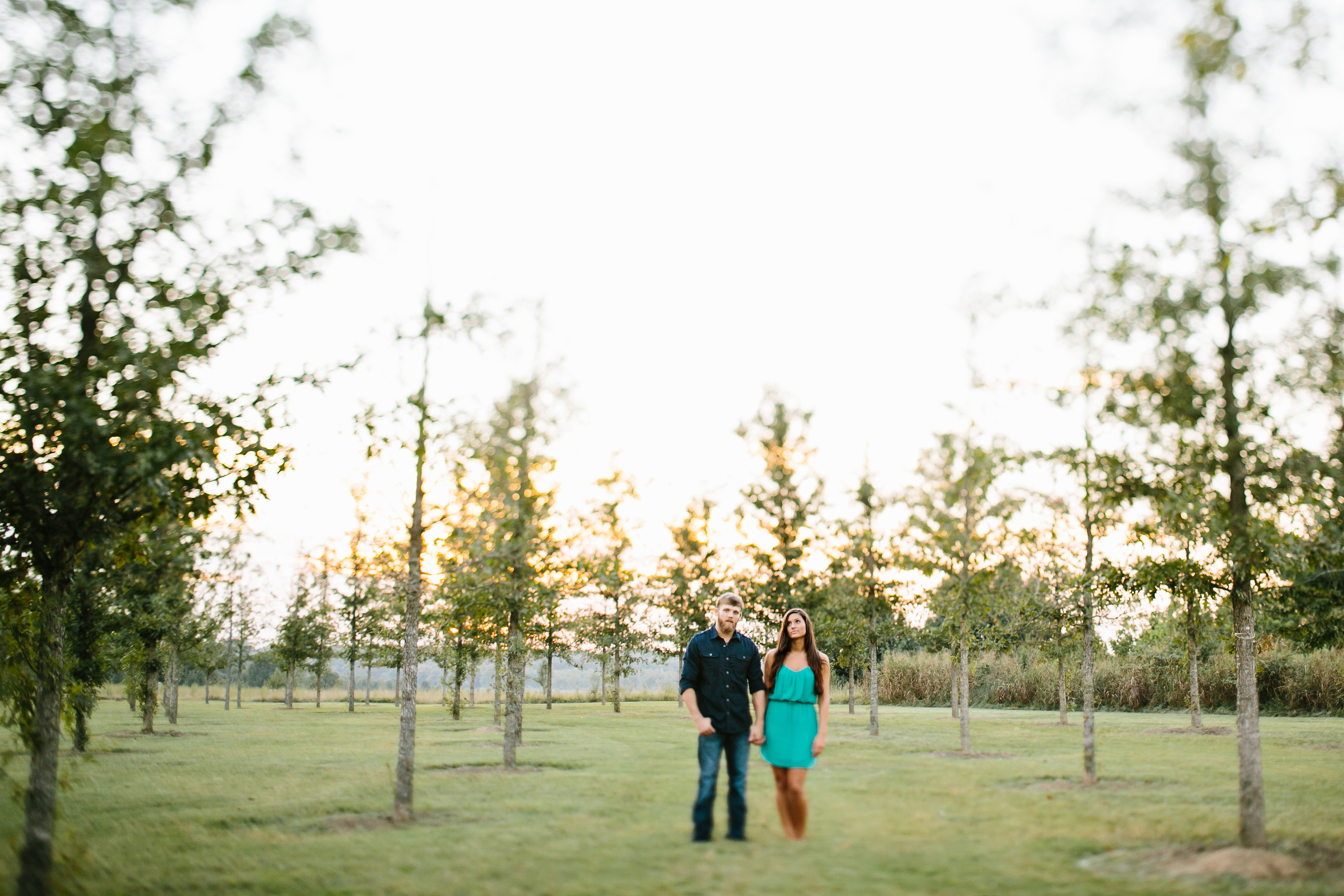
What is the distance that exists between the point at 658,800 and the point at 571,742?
1030cm

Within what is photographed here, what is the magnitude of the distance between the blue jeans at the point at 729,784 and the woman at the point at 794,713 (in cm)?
25

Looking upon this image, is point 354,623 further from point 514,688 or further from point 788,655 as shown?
point 788,655

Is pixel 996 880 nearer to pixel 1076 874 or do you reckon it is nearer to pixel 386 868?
pixel 1076 874

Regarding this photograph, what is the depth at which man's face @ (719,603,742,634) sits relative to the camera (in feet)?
29.0

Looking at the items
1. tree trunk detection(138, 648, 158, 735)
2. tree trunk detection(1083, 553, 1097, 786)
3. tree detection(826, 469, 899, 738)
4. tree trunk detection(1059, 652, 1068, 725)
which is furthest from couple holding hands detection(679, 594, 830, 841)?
tree trunk detection(1059, 652, 1068, 725)

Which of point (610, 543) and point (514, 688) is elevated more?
point (610, 543)

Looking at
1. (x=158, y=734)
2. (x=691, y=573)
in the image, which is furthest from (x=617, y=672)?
(x=158, y=734)

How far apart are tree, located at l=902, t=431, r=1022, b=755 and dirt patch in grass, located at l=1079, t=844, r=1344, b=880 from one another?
9077 mm

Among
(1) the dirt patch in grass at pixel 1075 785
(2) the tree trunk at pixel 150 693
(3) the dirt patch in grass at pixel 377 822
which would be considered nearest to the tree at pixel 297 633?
(2) the tree trunk at pixel 150 693

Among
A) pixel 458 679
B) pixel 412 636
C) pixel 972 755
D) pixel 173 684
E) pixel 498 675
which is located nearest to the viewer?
pixel 412 636

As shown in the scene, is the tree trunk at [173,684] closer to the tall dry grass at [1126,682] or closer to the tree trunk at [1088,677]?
the tree trunk at [1088,677]

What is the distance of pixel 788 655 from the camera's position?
8.90 meters

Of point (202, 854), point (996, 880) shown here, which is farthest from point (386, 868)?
point (996, 880)

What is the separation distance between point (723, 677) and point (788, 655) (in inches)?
26.3
